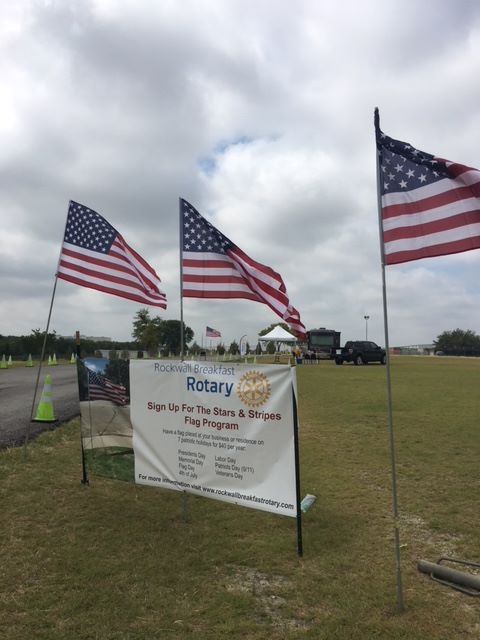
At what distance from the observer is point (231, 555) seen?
4.20 m

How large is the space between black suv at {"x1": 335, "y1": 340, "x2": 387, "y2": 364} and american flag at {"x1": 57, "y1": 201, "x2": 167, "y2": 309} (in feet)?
116

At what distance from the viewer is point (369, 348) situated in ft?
133

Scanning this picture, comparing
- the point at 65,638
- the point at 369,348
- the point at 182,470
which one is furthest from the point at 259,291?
the point at 369,348

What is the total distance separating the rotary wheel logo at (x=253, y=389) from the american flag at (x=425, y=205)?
4.72 feet

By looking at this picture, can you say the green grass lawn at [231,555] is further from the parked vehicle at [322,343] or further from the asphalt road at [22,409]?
the parked vehicle at [322,343]

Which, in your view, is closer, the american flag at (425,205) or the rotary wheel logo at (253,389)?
the american flag at (425,205)

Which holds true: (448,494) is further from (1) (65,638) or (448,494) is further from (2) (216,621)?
(1) (65,638)

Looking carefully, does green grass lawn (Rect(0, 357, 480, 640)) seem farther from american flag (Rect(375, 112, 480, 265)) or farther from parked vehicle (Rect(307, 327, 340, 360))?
parked vehicle (Rect(307, 327, 340, 360))

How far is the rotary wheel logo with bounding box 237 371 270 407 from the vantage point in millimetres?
4199

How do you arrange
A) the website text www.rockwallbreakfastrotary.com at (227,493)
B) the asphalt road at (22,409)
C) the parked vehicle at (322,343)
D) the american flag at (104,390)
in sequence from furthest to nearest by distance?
the parked vehicle at (322,343) → the asphalt road at (22,409) → the american flag at (104,390) → the website text www.rockwallbreakfastrotary.com at (227,493)

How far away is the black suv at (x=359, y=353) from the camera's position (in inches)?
1583

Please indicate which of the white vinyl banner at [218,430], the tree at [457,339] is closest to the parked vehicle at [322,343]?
the white vinyl banner at [218,430]

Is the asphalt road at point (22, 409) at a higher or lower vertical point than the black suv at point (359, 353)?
lower

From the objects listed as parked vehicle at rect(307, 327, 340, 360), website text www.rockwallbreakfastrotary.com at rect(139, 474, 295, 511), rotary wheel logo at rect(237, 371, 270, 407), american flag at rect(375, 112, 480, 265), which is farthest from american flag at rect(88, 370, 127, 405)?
parked vehicle at rect(307, 327, 340, 360)
